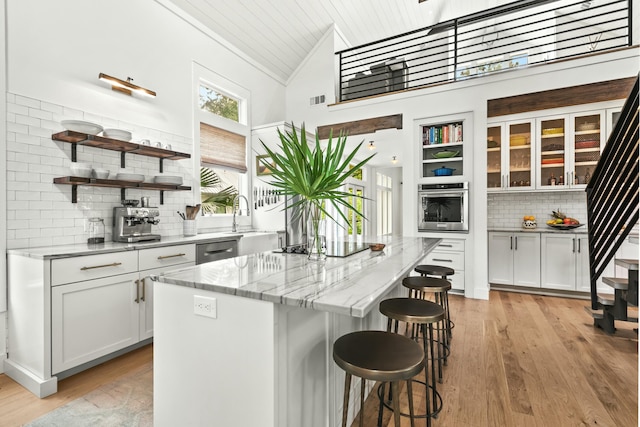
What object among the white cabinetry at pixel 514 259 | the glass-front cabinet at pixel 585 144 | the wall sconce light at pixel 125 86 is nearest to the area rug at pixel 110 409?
the wall sconce light at pixel 125 86

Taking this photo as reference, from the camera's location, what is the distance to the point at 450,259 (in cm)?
451

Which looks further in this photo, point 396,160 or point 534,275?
point 396,160

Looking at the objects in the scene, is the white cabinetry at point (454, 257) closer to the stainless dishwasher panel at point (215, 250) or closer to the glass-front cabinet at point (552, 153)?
the glass-front cabinet at point (552, 153)

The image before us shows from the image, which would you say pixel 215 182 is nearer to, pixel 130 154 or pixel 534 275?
pixel 130 154

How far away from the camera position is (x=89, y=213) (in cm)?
300

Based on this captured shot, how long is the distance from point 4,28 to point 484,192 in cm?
515

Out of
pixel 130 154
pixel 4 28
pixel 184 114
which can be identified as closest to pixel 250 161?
pixel 184 114

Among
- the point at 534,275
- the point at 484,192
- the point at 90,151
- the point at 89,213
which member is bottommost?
the point at 534,275

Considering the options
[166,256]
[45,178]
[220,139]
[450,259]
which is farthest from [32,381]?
[450,259]

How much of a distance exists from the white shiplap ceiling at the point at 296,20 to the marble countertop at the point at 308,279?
3.70m

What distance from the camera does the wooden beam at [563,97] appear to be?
3859 millimetres

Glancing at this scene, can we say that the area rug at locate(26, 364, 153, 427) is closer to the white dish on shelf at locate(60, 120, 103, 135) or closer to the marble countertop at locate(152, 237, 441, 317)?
the marble countertop at locate(152, 237, 441, 317)

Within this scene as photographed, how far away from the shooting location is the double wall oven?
4398 millimetres

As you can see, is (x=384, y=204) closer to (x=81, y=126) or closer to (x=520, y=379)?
(x=520, y=379)
